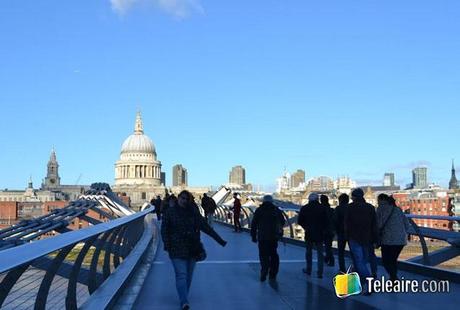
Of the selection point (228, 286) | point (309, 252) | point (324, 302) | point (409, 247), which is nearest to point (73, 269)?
point (324, 302)

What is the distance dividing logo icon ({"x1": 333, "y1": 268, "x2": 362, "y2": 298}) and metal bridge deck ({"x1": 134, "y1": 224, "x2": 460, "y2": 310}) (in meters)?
0.12

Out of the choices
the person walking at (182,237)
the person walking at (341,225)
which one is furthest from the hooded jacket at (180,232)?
the person walking at (341,225)

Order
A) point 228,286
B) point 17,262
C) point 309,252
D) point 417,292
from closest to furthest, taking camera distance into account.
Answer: point 17,262, point 417,292, point 228,286, point 309,252

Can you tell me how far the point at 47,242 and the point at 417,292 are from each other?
6341 millimetres

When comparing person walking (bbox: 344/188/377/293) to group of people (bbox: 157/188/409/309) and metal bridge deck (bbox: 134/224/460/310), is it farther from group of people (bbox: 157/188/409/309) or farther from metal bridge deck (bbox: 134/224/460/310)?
metal bridge deck (bbox: 134/224/460/310)

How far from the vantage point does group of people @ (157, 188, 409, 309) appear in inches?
343

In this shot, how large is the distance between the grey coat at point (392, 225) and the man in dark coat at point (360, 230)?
19 centimetres

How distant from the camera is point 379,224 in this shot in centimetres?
1042

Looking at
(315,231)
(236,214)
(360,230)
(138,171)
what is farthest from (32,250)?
(138,171)

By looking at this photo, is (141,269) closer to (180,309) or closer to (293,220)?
(180,309)

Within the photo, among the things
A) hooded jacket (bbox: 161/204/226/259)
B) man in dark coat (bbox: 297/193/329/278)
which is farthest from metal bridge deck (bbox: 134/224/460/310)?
hooded jacket (bbox: 161/204/226/259)

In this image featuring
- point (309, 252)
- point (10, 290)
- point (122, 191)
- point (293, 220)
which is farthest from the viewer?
point (122, 191)

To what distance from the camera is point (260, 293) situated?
9.95m

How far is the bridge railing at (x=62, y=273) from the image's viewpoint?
409 centimetres
